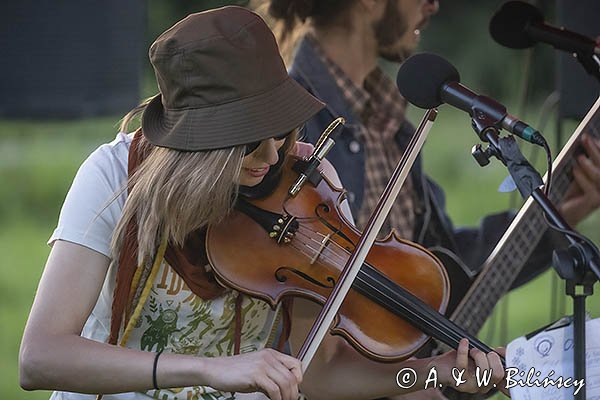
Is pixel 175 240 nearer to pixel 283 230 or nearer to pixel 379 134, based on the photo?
pixel 283 230

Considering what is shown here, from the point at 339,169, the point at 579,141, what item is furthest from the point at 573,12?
the point at 339,169

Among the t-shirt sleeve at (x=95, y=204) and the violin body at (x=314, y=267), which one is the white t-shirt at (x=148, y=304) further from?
the violin body at (x=314, y=267)

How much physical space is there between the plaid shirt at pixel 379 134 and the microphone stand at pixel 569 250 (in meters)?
1.06

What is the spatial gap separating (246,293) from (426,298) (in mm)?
356

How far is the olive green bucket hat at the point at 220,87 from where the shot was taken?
71.7 inches

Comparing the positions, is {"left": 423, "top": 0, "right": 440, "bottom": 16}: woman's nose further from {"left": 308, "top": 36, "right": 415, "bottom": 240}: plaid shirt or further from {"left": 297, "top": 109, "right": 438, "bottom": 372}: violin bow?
{"left": 297, "top": 109, "right": 438, "bottom": 372}: violin bow

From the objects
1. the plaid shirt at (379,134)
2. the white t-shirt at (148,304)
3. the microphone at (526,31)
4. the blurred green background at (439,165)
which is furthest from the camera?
the blurred green background at (439,165)

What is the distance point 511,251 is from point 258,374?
3.50ft

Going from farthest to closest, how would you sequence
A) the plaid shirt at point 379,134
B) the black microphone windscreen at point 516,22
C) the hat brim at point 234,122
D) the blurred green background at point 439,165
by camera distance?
the blurred green background at point 439,165 < the plaid shirt at point 379,134 < the black microphone windscreen at point 516,22 < the hat brim at point 234,122

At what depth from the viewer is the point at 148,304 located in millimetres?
2010

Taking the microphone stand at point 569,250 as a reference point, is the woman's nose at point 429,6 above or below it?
above

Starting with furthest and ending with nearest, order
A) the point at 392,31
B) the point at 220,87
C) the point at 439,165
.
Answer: the point at 439,165
the point at 392,31
the point at 220,87

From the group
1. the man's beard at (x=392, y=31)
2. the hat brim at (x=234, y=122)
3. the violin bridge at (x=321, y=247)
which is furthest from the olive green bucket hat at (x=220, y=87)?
the man's beard at (x=392, y=31)

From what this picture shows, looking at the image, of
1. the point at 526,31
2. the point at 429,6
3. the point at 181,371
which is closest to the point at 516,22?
the point at 526,31
